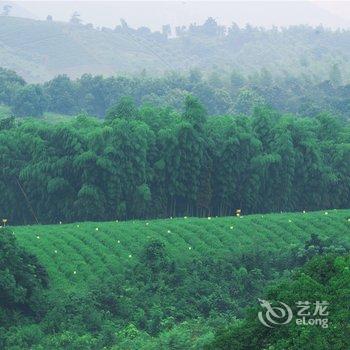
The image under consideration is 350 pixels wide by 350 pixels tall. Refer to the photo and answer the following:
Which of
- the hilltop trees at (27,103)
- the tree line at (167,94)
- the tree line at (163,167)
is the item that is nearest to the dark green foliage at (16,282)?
the tree line at (163,167)

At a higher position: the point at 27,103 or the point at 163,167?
the point at 163,167

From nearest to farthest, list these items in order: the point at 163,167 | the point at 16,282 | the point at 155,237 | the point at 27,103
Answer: the point at 16,282
the point at 155,237
the point at 163,167
the point at 27,103

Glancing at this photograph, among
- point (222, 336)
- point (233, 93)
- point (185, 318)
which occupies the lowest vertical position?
point (233, 93)

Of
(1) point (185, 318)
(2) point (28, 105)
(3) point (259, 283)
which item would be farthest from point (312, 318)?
(2) point (28, 105)

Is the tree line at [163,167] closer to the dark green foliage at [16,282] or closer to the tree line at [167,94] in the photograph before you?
the dark green foliage at [16,282]

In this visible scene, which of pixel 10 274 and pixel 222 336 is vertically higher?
pixel 222 336

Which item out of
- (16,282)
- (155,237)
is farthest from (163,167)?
(16,282)

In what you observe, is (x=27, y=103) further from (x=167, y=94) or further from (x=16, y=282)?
(x=16, y=282)

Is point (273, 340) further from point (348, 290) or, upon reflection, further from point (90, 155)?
point (90, 155)
